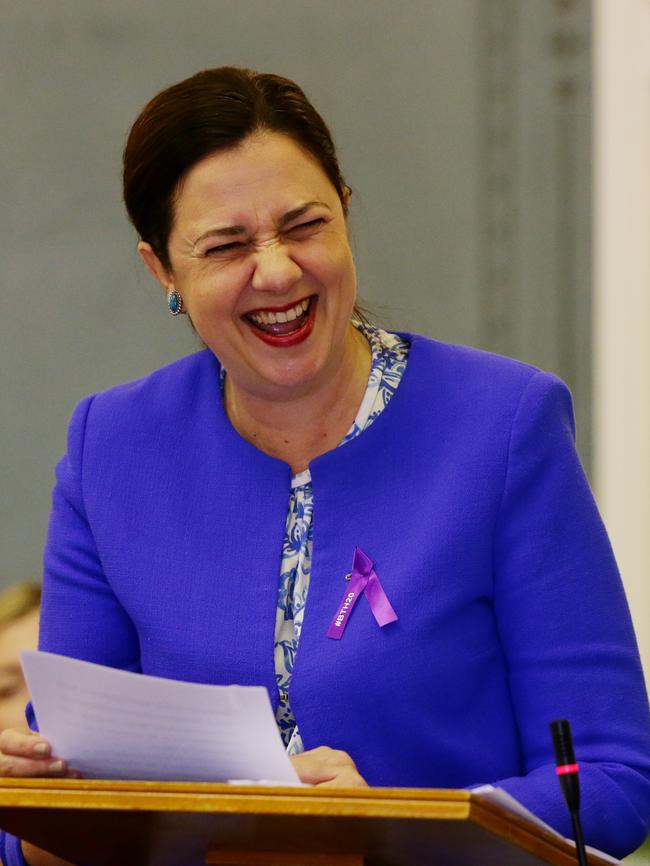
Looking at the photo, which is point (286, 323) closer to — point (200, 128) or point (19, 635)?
point (200, 128)

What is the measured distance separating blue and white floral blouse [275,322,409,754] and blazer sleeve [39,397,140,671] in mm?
262

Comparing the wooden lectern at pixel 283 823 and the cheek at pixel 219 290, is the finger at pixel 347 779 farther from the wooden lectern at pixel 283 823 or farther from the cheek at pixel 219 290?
the cheek at pixel 219 290

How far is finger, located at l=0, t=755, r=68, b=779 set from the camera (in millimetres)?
1748

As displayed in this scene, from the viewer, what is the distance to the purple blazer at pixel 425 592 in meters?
1.98

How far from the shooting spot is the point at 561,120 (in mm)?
4004

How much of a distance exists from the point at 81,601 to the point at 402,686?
509 mm

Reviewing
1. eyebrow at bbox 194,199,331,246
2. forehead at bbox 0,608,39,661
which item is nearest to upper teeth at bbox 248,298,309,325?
eyebrow at bbox 194,199,331,246

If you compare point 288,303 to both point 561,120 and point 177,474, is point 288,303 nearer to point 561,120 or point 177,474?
point 177,474

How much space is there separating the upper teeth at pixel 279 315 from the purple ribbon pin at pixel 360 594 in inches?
13.0

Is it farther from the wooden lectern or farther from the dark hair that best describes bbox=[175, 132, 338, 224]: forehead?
the wooden lectern

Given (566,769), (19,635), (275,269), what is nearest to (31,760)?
(566,769)

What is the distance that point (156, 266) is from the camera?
226 cm

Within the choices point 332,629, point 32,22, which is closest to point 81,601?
point 332,629

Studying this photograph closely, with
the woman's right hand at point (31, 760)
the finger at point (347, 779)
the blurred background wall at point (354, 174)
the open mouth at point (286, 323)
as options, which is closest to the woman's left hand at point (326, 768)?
the finger at point (347, 779)
